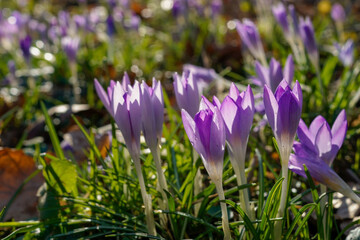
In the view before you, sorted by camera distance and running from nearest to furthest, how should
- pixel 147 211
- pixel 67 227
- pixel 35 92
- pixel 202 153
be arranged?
pixel 202 153 → pixel 147 211 → pixel 67 227 → pixel 35 92

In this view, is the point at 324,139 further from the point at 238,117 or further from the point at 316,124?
the point at 238,117

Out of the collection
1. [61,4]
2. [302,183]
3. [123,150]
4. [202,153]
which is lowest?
[302,183]

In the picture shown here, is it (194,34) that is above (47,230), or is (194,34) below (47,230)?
above

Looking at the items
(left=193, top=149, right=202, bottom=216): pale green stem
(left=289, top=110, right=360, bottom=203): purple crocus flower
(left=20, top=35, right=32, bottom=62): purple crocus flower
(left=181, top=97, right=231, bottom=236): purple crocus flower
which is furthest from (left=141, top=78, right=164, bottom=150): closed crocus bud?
(left=20, top=35, right=32, bottom=62): purple crocus flower

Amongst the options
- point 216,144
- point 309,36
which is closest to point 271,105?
point 216,144

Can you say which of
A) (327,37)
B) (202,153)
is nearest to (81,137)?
(202,153)

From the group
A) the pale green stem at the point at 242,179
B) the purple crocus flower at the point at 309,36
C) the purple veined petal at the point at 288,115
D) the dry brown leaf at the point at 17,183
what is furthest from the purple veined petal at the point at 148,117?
the purple crocus flower at the point at 309,36

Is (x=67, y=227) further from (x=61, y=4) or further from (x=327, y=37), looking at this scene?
(x=61, y=4)

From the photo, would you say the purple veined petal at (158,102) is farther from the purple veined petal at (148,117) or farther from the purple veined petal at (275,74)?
the purple veined petal at (275,74)
